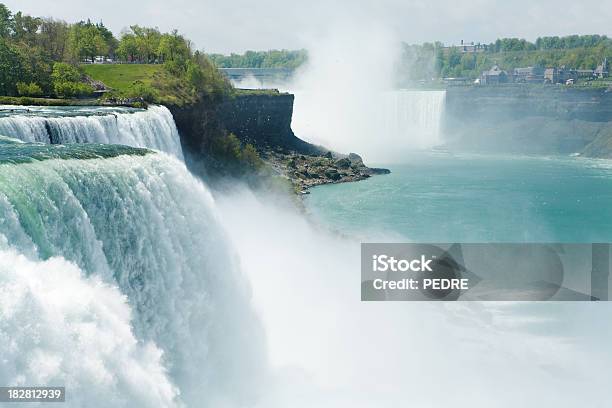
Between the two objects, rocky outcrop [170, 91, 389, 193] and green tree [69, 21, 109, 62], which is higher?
green tree [69, 21, 109, 62]

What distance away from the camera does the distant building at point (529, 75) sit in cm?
10200

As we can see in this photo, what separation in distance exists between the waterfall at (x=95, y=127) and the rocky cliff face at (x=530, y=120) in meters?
48.7

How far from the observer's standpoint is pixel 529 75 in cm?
10275

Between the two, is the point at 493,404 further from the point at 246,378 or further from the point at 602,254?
the point at 602,254

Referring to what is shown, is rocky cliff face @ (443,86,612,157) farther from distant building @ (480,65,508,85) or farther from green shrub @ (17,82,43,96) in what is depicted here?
green shrub @ (17,82,43,96)

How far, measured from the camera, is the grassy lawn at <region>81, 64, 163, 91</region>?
139ft

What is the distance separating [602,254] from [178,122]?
21.0 metres

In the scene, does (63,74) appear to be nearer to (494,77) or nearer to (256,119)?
(256,119)

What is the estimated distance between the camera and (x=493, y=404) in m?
18.2

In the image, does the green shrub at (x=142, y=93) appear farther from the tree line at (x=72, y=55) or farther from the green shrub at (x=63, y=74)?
the green shrub at (x=63, y=74)

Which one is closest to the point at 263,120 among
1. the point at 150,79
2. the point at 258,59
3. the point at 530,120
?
the point at 150,79

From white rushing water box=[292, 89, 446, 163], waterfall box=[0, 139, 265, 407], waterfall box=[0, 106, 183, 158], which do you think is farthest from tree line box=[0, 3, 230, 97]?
white rushing water box=[292, 89, 446, 163]

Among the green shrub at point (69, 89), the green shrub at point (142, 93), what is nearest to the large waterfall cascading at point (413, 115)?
the green shrub at point (142, 93)

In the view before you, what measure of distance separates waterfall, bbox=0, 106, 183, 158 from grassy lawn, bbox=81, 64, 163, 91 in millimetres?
12093
